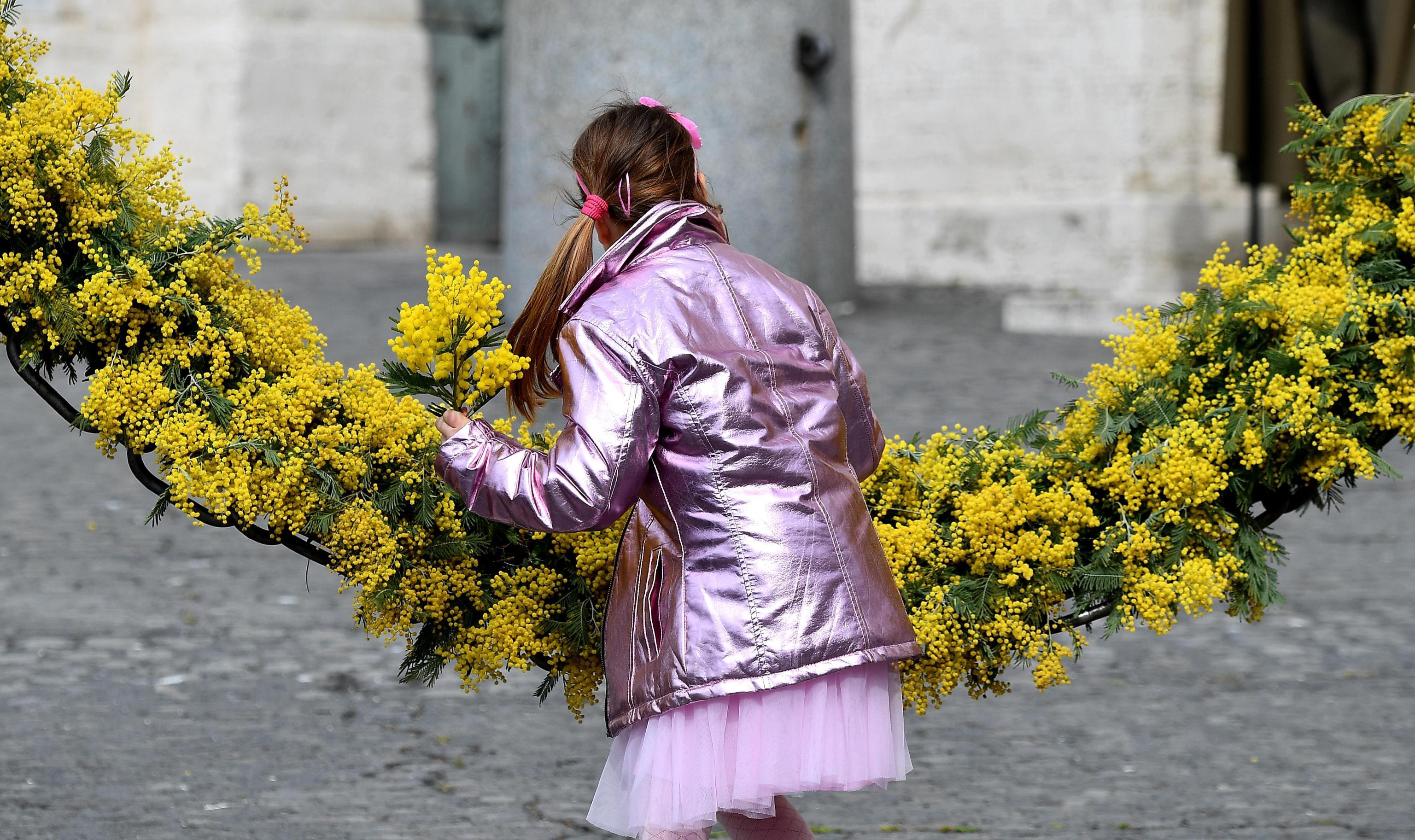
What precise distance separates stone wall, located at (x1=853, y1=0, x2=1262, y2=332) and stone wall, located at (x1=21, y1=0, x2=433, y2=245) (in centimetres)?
445

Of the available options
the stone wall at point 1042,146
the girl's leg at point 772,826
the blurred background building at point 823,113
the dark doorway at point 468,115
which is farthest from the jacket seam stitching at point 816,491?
the dark doorway at point 468,115

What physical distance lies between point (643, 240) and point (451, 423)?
381 mm

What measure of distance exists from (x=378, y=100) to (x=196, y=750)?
1170 centimetres

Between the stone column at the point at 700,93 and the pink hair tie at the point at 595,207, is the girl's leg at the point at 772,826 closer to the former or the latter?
the pink hair tie at the point at 595,207

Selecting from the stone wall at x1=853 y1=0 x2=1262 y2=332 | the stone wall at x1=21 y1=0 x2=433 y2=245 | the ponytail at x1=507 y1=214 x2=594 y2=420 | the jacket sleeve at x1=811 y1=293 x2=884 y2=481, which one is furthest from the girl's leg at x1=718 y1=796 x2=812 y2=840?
the stone wall at x1=21 y1=0 x2=433 y2=245

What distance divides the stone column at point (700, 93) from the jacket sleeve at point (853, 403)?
5.70 meters

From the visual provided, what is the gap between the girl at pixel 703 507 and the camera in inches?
89.0

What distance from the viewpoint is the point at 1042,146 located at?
12.3 metres

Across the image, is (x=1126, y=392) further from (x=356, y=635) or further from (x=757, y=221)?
(x=757, y=221)

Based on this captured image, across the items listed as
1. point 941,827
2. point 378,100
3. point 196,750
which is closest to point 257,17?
point 378,100

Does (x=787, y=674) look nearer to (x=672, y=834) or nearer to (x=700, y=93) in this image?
(x=672, y=834)

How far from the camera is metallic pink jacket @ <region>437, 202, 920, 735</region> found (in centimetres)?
224

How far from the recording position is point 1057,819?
135 inches

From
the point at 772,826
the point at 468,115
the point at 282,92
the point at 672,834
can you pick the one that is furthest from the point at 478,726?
the point at 468,115
